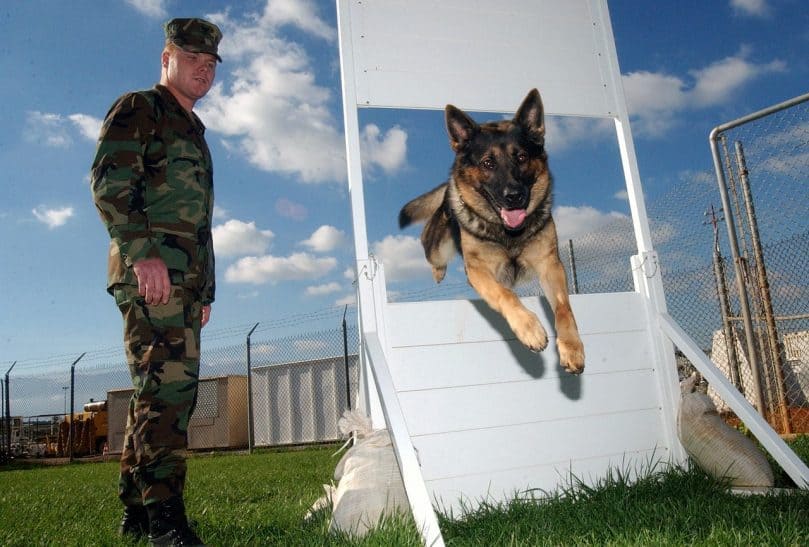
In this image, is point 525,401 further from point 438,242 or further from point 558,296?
point 438,242

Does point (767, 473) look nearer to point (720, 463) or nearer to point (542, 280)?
point (720, 463)

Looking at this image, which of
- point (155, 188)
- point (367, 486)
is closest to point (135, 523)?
point (367, 486)

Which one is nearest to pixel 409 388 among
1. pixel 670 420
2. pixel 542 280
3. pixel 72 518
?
pixel 542 280

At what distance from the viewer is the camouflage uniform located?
209 centimetres

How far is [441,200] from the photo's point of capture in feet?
10.5

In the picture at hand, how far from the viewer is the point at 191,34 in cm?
241

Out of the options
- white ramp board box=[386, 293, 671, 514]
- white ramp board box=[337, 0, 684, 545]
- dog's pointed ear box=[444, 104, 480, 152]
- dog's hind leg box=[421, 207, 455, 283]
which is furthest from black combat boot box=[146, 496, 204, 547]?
dog's pointed ear box=[444, 104, 480, 152]

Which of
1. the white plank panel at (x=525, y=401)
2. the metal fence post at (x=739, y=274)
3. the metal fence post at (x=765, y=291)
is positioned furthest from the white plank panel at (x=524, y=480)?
the metal fence post at (x=765, y=291)

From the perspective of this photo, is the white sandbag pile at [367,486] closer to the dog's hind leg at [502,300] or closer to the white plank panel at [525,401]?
the white plank panel at [525,401]

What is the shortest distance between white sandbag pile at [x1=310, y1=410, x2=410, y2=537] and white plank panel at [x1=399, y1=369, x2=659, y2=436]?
214 millimetres

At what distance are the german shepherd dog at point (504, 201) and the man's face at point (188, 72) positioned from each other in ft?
3.79

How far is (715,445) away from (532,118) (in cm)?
186

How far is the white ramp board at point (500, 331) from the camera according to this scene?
8.98ft

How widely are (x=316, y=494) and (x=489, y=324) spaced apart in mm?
1564
